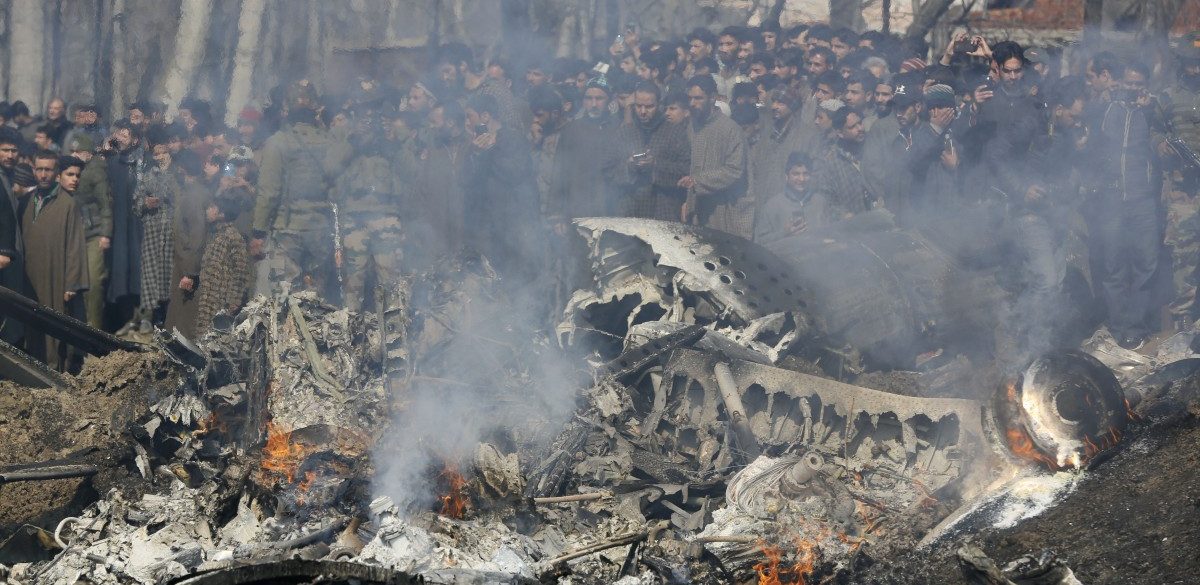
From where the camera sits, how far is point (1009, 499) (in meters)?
6.38

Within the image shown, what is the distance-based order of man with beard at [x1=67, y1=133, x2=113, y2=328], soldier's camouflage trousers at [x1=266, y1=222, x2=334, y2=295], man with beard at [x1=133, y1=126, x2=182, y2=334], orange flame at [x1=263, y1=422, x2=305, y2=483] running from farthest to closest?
man with beard at [x1=133, y1=126, x2=182, y2=334] < soldier's camouflage trousers at [x1=266, y1=222, x2=334, y2=295] < man with beard at [x1=67, y1=133, x2=113, y2=328] < orange flame at [x1=263, y1=422, x2=305, y2=483]

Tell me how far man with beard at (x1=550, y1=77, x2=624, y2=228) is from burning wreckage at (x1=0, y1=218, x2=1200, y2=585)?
1.07 meters

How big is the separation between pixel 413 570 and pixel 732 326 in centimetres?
302

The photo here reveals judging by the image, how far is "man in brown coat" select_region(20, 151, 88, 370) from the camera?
954 cm

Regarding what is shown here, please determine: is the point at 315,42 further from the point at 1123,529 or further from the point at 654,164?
the point at 1123,529

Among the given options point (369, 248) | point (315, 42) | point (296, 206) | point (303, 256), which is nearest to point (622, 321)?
point (369, 248)

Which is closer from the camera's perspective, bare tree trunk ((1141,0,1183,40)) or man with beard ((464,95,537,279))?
man with beard ((464,95,537,279))

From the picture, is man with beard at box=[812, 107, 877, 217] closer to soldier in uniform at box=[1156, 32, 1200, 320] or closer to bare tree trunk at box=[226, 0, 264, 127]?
soldier in uniform at box=[1156, 32, 1200, 320]

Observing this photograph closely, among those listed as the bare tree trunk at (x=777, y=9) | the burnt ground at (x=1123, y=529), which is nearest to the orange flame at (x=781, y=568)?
the burnt ground at (x=1123, y=529)

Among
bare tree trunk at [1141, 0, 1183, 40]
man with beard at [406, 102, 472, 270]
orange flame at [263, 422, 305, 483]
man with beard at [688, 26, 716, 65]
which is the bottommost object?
orange flame at [263, 422, 305, 483]

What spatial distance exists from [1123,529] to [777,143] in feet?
16.8

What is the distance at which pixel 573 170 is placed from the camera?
10.0 meters

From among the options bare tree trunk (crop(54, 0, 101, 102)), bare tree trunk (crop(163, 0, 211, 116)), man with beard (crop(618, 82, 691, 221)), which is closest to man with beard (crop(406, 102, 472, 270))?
man with beard (crop(618, 82, 691, 221))

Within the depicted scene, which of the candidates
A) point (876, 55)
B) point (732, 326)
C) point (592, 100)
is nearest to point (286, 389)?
point (732, 326)
